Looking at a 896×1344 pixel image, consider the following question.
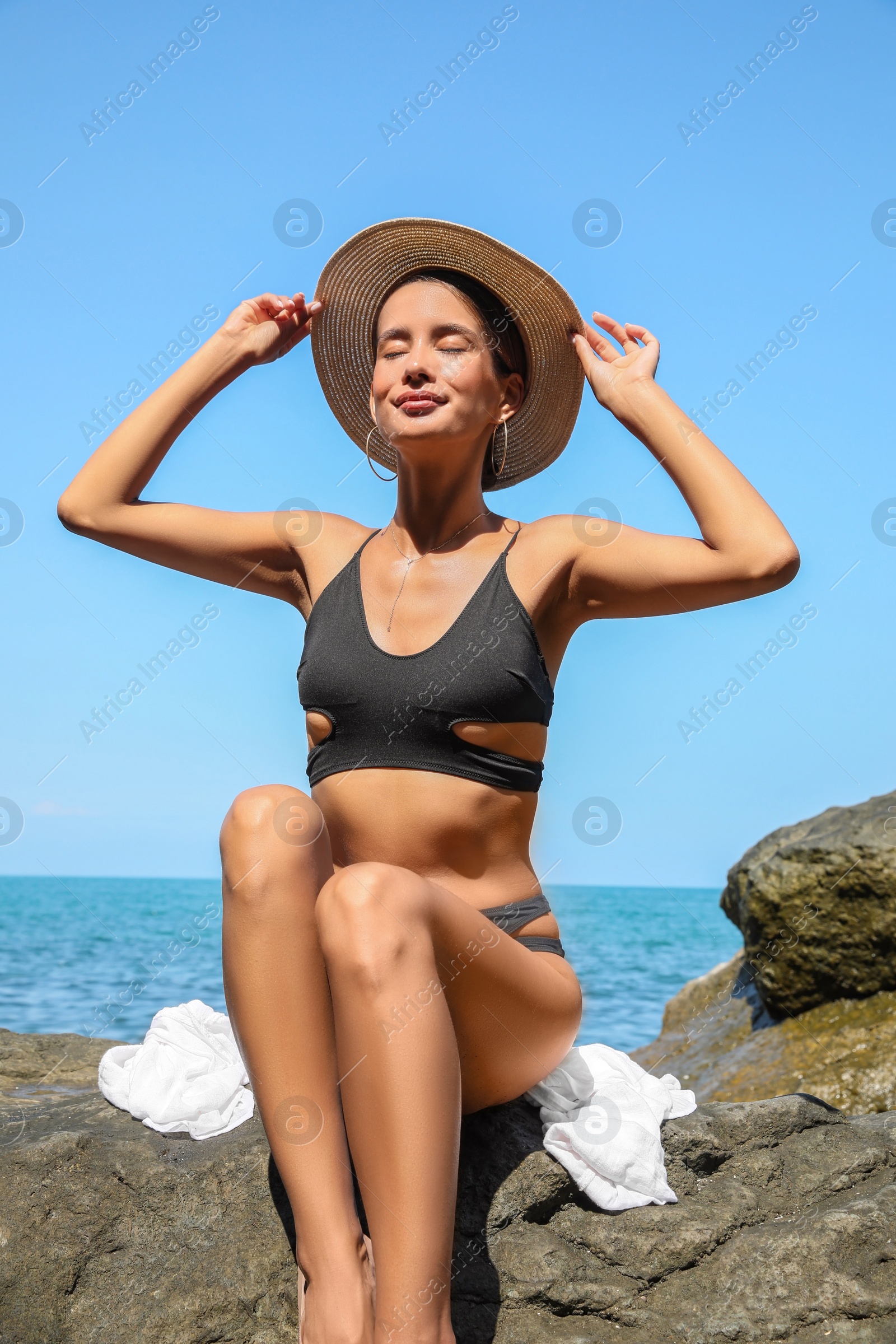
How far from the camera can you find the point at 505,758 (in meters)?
2.60

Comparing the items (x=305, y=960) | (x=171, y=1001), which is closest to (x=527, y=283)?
(x=305, y=960)

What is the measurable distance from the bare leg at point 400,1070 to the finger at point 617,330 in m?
1.61

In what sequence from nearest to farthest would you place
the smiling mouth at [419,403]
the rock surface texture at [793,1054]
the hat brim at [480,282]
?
the smiling mouth at [419,403]
the hat brim at [480,282]
the rock surface texture at [793,1054]

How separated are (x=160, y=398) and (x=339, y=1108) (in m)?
1.92

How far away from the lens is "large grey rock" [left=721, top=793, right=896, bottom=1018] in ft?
17.1

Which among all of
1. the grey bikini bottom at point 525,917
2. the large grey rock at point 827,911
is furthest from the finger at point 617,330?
the large grey rock at point 827,911

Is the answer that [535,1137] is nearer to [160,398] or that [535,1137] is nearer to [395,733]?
[395,733]

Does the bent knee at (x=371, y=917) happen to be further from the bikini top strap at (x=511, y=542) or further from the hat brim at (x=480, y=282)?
the hat brim at (x=480, y=282)

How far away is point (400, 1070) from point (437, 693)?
3.05 feet

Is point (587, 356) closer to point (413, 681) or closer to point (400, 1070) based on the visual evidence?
point (413, 681)

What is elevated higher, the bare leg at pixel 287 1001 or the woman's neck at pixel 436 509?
the woman's neck at pixel 436 509

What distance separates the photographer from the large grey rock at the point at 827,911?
5.21 metres

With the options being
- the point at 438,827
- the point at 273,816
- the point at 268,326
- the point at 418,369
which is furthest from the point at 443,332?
the point at 273,816

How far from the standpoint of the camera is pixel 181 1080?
2.78 m
